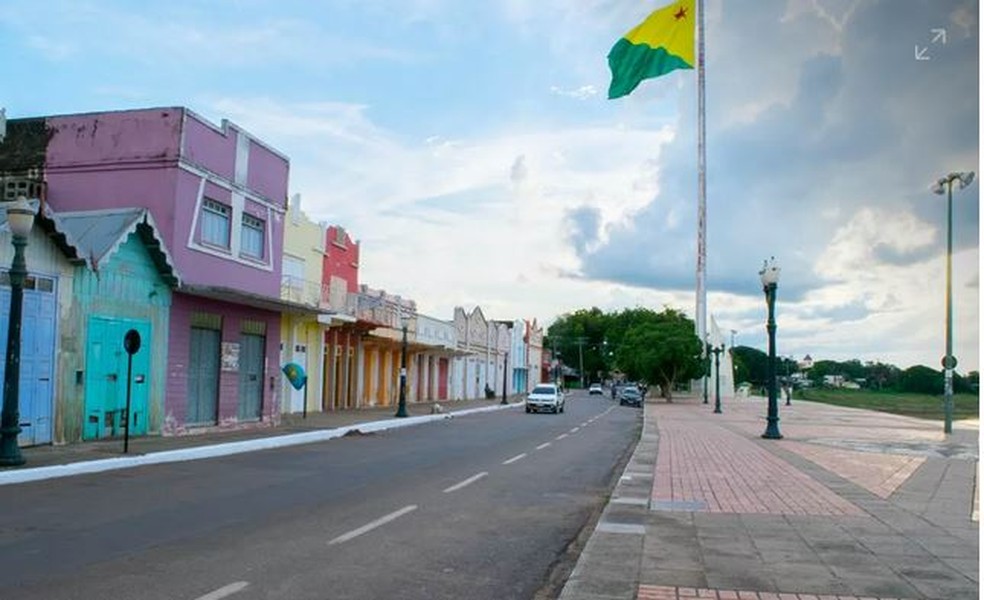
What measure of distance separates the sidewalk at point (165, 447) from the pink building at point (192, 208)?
1282 mm

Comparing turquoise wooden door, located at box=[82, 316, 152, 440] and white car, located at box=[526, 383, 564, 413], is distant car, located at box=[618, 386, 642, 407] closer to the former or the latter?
white car, located at box=[526, 383, 564, 413]

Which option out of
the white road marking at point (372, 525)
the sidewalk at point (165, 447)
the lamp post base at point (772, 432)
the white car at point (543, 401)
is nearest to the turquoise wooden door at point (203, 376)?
the sidewalk at point (165, 447)

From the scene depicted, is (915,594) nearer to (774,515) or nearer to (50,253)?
(774,515)

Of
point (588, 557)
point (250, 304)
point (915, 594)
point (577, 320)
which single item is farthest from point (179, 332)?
point (577, 320)

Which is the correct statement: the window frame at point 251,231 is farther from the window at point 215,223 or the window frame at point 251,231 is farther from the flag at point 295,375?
the flag at point 295,375

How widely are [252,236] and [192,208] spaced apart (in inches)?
144

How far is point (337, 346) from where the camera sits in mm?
41719

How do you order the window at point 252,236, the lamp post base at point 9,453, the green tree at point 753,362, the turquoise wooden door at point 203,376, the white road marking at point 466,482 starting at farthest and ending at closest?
the green tree at point 753,362, the window at point 252,236, the turquoise wooden door at point 203,376, the lamp post base at point 9,453, the white road marking at point 466,482

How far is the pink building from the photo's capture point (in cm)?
2319

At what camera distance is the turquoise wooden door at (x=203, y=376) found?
947 inches

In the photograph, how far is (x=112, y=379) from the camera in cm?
2081

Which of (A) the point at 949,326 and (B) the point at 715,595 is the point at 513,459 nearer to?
(B) the point at 715,595

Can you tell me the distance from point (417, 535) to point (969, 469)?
516 inches

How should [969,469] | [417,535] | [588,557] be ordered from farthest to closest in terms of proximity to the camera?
[969,469] < [417,535] < [588,557]
